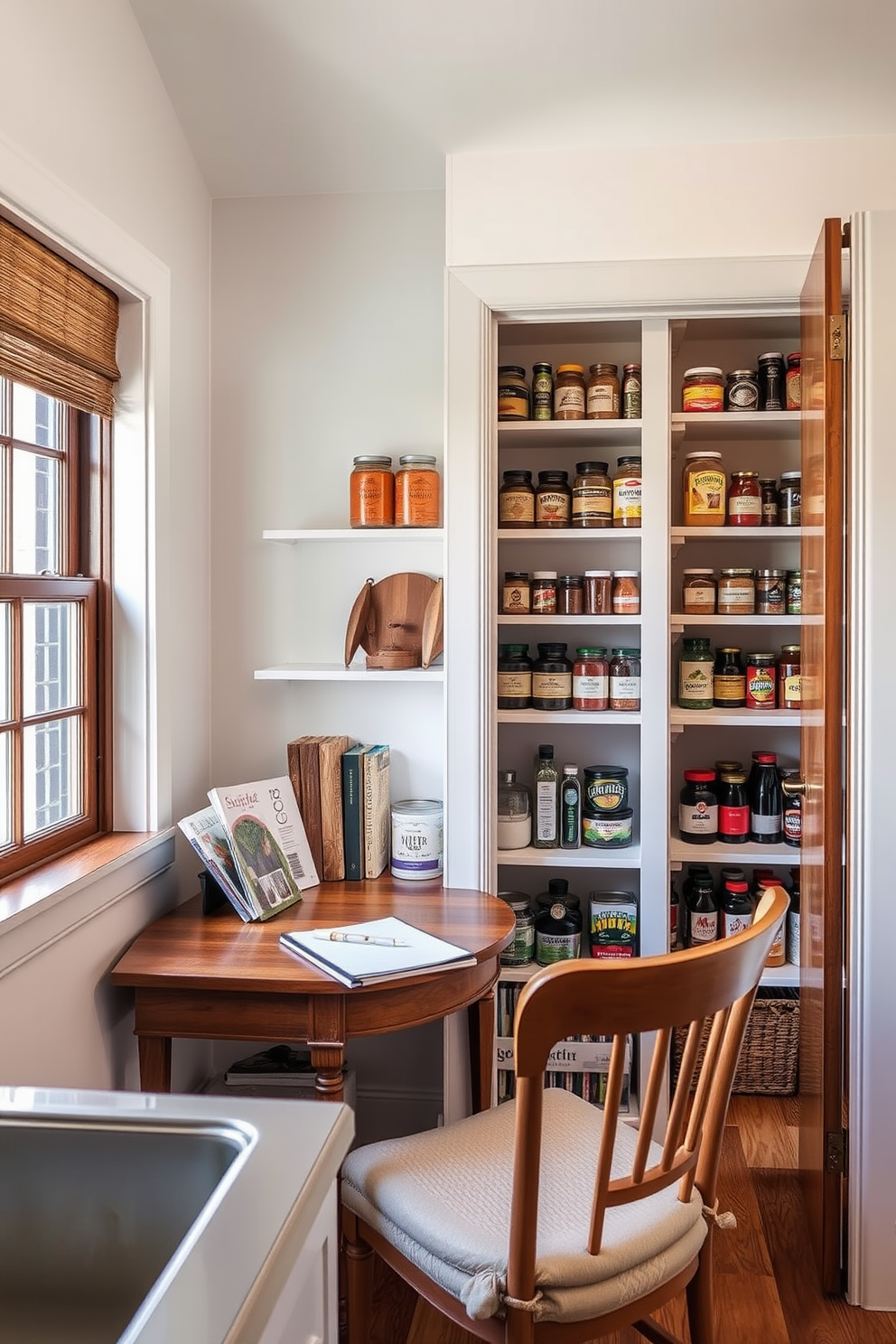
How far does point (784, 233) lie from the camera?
6.97ft

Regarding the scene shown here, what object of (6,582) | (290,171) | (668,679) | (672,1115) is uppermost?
(290,171)

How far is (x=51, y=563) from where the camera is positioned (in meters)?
1.93

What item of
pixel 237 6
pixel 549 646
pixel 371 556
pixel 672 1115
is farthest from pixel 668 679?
pixel 237 6

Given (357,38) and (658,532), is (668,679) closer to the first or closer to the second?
(658,532)

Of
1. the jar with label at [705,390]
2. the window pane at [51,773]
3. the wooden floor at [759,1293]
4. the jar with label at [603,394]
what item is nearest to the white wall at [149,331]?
the window pane at [51,773]

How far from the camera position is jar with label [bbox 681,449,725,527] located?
7.79 feet

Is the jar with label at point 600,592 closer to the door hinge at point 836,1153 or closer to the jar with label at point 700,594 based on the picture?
the jar with label at point 700,594

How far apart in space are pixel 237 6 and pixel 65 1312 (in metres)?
2.17

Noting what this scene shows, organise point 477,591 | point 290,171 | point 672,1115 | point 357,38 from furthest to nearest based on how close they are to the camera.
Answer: point 290,171 → point 477,591 → point 357,38 → point 672,1115

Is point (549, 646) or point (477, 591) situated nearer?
point (477, 591)

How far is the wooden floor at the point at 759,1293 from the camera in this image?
73.8 inches

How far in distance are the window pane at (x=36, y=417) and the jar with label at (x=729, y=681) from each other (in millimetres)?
1564

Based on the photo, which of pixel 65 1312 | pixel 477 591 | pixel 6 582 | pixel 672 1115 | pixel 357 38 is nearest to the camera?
pixel 65 1312

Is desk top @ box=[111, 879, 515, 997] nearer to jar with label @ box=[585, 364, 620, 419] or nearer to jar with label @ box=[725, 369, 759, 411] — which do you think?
jar with label @ box=[585, 364, 620, 419]
